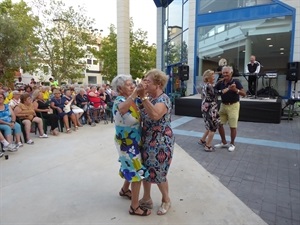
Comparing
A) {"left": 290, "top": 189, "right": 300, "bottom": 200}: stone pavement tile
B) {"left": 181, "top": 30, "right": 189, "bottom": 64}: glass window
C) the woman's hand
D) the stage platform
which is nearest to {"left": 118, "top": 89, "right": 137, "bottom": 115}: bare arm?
the woman's hand

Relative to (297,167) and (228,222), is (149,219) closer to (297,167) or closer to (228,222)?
(228,222)

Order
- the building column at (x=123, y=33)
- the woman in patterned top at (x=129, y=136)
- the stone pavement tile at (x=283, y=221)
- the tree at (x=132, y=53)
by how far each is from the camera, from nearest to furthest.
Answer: the woman in patterned top at (x=129, y=136) < the stone pavement tile at (x=283, y=221) < the building column at (x=123, y=33) < the tree at (x=132, y=53)

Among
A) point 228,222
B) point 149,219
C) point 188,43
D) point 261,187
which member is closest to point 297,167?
point 261,187

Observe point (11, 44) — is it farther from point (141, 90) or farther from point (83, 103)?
point (141, 90)

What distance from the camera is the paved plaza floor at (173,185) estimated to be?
241 centimetres

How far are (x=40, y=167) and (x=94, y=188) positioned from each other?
1.28 m

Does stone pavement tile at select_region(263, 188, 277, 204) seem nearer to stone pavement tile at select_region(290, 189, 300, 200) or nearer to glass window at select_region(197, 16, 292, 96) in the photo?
stone pavement tile at select_region(290, 189, 300, 200)

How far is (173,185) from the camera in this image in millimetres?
3092

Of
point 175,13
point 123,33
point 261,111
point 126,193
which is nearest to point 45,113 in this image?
point 126,193

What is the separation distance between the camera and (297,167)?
3.75 meters

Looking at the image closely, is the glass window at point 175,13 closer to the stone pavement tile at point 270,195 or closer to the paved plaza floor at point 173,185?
the paved plaza floor at point 173,185

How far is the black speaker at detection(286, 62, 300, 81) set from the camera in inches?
344

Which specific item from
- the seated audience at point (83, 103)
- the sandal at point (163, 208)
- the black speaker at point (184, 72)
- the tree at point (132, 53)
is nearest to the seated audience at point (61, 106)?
the seated audience at point (83, 103)

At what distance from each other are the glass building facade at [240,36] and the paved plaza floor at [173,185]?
608cm
